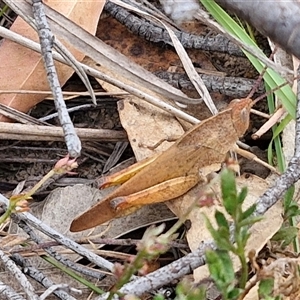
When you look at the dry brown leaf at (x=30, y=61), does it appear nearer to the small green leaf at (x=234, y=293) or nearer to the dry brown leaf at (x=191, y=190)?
the dry brown leaf at (x=191, y=190)

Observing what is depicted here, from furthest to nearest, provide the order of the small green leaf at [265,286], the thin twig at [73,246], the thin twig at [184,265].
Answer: the thin twig at [73,246], the thin twig at [184,265], the small green leaf at [265,286]

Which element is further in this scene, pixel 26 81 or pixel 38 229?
pixel 26 81

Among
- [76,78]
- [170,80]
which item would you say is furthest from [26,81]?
[170,80]

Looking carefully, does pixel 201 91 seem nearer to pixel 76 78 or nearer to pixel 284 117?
pixel 284 117

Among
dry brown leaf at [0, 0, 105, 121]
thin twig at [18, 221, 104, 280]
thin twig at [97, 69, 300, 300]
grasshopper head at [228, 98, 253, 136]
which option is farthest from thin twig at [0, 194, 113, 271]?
grasshopper head at [228, 98, 253, 136]

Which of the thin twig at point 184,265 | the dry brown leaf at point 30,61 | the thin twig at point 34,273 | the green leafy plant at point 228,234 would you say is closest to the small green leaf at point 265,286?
the green leafy plant at point 228,234

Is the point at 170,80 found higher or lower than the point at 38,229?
higher

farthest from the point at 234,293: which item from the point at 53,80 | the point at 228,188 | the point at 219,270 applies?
the point at 53,80
